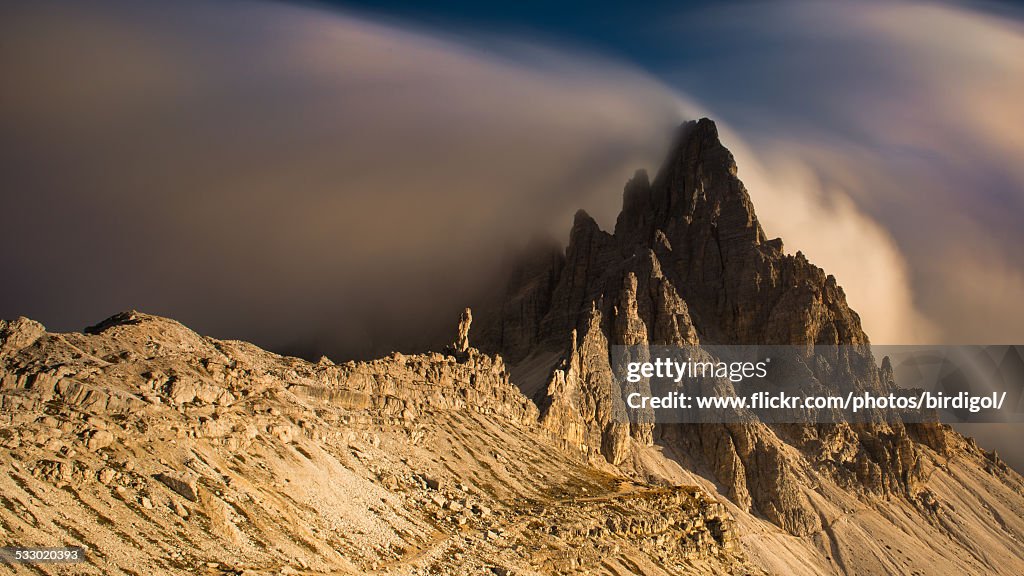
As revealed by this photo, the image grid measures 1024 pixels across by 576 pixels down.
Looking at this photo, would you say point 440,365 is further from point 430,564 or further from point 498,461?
point 430,564

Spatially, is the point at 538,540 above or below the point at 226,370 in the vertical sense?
below

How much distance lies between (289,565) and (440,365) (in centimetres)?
9737

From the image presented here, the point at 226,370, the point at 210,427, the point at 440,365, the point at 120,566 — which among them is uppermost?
the point at 440,365

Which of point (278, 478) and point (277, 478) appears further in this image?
point (278, 478)

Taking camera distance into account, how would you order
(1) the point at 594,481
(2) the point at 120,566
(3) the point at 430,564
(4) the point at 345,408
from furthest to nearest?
(1) the point at 594,481
(4) the point at 345,408
(3) the point at 430,564
(2) the point at 120,566

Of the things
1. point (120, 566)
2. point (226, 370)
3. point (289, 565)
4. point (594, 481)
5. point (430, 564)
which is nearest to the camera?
point (120, 566)

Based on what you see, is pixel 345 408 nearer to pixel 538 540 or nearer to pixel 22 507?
pixel 538 540

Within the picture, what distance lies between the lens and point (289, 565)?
8175 cm

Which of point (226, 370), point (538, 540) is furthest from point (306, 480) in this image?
point (538, 540)

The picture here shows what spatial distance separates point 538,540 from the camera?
118625 mm

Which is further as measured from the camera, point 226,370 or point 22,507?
point 226,370

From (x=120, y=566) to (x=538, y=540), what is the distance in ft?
196

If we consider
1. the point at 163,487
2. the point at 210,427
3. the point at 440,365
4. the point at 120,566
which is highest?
the point at 440,365

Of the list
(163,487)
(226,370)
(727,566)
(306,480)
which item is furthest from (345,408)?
(727,566)
